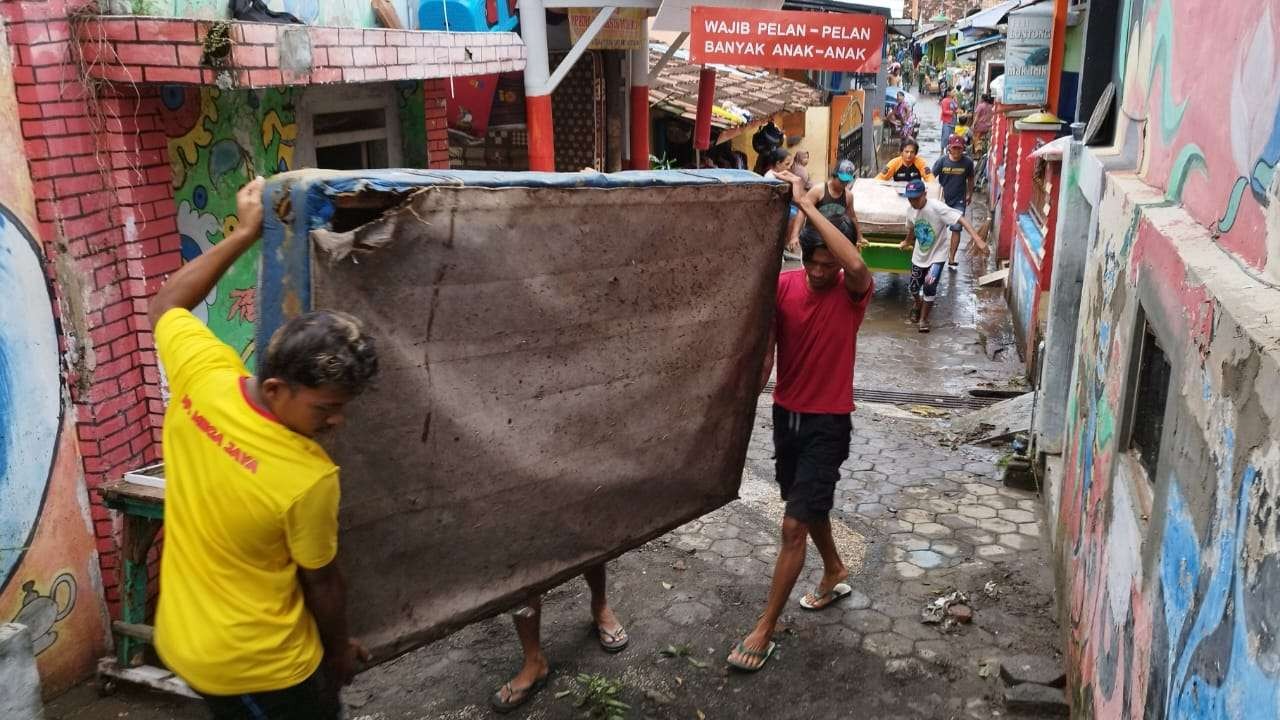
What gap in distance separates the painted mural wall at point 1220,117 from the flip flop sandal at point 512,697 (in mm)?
2879

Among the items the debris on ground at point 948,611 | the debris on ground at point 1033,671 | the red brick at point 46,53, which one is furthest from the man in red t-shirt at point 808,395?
the red brick at point 46,53

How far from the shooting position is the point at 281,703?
7.80 feet

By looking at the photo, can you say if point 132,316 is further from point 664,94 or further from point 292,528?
point 664,94

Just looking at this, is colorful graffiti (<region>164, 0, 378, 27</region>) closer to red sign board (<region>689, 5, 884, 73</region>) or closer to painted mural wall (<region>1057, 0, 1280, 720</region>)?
red sign board (<region>689, 5, 884, 73</region>)

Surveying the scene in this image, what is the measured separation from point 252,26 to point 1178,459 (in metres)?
3.51

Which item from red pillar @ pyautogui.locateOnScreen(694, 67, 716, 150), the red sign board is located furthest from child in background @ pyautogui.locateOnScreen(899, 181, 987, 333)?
the red sign board

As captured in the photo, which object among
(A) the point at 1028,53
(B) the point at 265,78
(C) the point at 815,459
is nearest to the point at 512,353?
(C) the point at 815,459

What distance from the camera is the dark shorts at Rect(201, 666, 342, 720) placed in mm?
2355

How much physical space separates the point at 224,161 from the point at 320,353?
317 centimetres

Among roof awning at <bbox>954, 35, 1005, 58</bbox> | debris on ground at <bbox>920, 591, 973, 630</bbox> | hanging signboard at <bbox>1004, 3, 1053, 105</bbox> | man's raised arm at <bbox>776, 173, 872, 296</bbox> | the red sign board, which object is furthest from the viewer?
roof awning at <bbox>954, 35, 1005, 58</bbox>

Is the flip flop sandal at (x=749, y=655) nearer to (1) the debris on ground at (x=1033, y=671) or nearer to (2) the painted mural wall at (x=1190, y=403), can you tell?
(1) the debris on ground at (x=1033, y=671)

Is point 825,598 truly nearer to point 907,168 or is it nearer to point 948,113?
point 907,168

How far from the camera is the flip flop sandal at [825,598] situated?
4.65 m

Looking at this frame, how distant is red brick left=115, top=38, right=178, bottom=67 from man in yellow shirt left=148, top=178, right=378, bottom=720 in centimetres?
174
